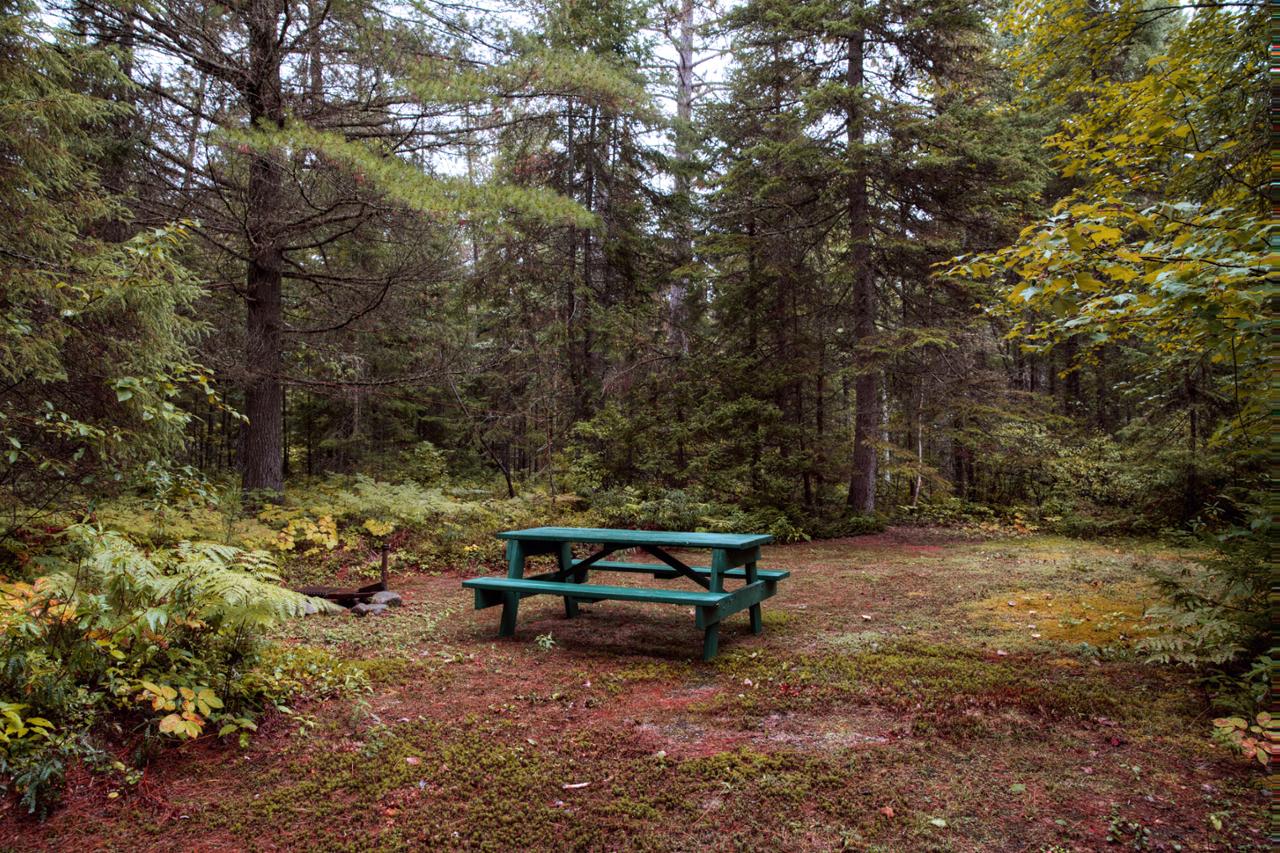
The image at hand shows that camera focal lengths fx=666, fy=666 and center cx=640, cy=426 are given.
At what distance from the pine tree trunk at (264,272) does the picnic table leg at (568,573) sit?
533cm

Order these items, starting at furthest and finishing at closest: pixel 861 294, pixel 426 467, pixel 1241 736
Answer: pixel 426 467
pixel 861 294
pixel 1241 736

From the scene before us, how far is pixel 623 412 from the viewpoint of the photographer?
42.0ft

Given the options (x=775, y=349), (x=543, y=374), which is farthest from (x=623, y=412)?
(x=775, y=349)

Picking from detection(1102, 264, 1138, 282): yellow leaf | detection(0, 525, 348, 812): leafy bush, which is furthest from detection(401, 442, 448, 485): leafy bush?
detection(1102, 264, 1138, 282): yellow leaf

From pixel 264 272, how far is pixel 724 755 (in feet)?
30.0

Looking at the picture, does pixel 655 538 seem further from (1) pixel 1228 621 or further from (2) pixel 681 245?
(2) pixel 681 245

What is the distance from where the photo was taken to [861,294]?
11344mm

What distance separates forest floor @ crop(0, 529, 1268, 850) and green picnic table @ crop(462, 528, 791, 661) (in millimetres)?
314

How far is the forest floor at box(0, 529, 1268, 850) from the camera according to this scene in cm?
265

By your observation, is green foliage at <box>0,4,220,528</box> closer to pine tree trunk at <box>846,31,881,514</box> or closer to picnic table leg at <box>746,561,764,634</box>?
picnic table leg at <box>746,561,764,634</box>

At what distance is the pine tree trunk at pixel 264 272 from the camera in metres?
8.41

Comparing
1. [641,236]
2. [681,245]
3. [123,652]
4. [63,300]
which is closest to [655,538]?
[123,652]

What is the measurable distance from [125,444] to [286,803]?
4.38m

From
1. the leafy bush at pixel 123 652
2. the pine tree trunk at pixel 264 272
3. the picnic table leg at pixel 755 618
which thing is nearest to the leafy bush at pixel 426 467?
the pine tree trunk at pixel 264 272
